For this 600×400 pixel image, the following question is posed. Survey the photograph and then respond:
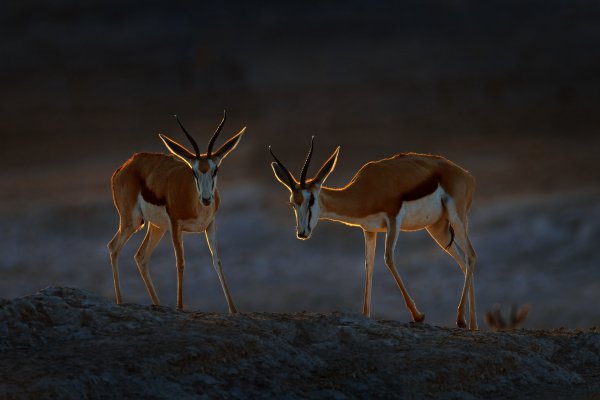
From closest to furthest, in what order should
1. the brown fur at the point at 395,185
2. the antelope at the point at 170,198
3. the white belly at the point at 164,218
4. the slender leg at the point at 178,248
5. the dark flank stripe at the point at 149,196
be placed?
the antelope at the point at 170,198 → the slender leg at the point at 178,248 → the white belly at the point at 164,218 → the brown fur at the point at 395,185 → the dark flank stripe at the point at 149,196

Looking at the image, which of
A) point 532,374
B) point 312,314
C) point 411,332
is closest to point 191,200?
point 312,314

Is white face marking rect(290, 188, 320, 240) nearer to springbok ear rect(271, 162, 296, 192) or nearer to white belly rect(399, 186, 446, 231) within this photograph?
→ springbok ear rect(271, 162, 296, 192)

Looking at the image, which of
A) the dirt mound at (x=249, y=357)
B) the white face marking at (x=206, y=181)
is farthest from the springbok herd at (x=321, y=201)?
the dirt mound at (x=249, y=357)

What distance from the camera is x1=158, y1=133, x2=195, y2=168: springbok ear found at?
2200 centimetres

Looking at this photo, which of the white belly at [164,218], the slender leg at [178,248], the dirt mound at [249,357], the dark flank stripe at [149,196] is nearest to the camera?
the dirt mound at [249,357]

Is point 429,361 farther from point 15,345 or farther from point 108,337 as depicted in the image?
point 15,345

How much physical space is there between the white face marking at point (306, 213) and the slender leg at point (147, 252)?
328cm

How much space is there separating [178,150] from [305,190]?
245 centimetres

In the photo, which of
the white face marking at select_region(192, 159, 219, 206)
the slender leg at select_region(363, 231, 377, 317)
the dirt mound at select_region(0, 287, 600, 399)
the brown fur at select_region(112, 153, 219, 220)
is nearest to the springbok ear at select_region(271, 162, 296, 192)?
the white face marking at select_region(192, 159, 219, 206)

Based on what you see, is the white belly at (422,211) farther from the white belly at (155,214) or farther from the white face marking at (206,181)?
the white belly at (155,214)

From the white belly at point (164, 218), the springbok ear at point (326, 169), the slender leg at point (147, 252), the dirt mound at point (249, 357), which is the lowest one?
the dirt mound at point (249, 357)

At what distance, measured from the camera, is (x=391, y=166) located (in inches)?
903

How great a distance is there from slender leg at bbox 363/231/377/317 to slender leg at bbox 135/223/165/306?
4.05 metres

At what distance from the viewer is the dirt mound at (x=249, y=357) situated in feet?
52.6
